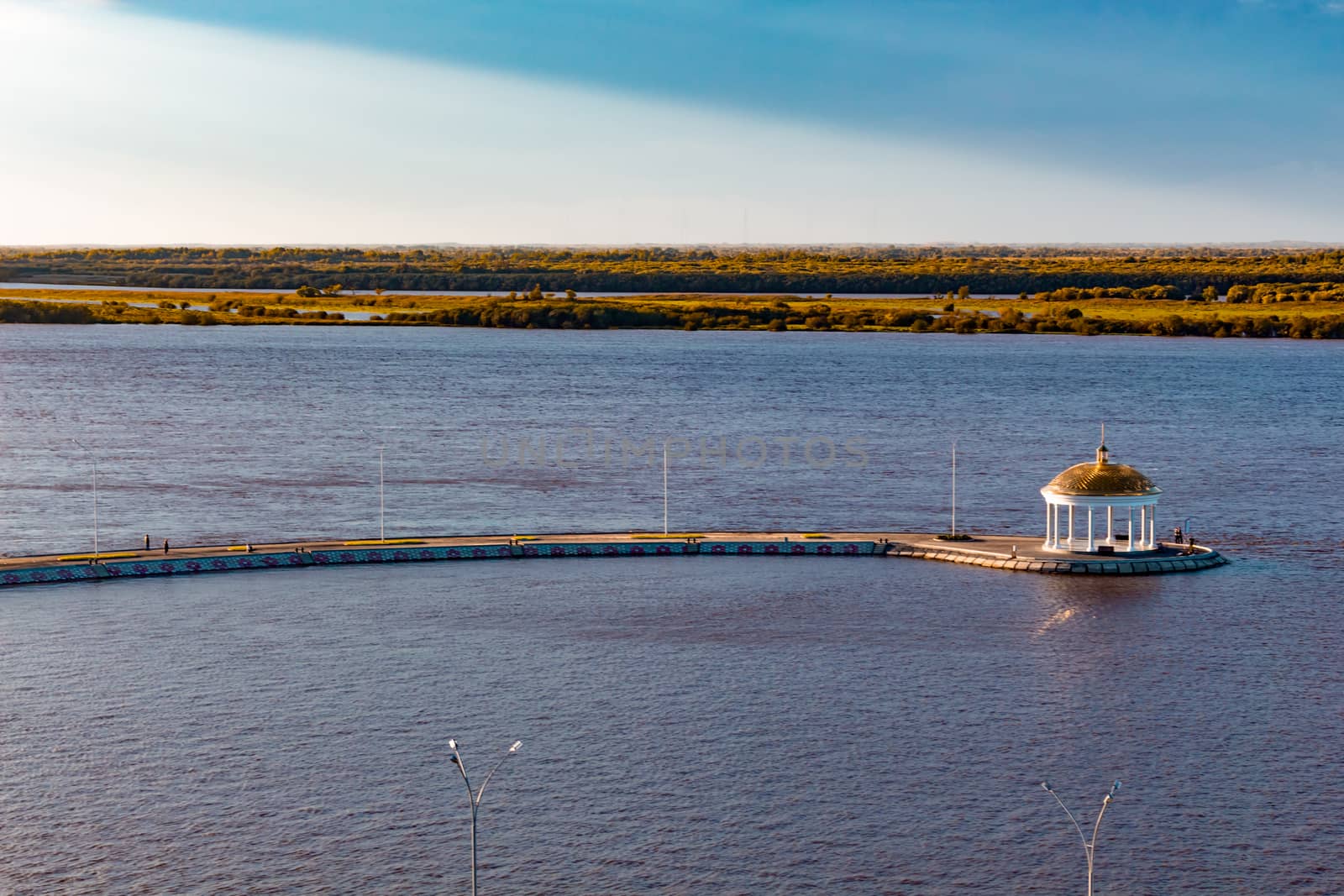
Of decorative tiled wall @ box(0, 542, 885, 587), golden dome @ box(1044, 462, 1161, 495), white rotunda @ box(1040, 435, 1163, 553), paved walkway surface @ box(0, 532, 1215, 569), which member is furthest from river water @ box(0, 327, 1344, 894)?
golden dome @ box(1044, 462, 1161, 495)

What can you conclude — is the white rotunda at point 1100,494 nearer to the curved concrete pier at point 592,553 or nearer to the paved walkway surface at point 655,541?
the paved walkway surface at point 655,541

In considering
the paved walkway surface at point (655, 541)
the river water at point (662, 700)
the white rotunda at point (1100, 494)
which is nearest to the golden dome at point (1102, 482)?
the white rotunda at point (1100, 494)

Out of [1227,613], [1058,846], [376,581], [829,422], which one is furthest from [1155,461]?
[1058,846]

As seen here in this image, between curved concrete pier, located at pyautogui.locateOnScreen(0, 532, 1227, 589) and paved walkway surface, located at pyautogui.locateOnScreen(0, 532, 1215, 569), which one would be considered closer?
curved concrete pier, located at pyautogui.locateOnScreen(0, 532, 1227, 589)

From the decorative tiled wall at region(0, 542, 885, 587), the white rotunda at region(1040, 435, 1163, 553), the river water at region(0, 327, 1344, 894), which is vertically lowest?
the river water at region(0, 327, 1344, 894)

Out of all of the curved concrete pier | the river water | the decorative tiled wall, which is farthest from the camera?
the curved concrete pier

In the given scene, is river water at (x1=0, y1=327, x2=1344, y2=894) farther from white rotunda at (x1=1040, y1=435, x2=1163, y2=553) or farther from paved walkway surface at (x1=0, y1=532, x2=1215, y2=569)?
white rotunda at (x1=1040, y1=435, x2=1163, y2=553)

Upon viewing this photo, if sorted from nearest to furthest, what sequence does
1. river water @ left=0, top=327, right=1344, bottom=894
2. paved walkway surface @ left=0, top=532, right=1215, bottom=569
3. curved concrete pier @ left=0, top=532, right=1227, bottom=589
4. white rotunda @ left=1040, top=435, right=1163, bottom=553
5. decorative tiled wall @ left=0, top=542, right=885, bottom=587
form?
river water @ left=0, top=327, right=1344, bottom=894
decorative tiled wall @ left=0, top=542, right=885, bottom=587
curved concrete pier @ left=0, top=532, right=1227, bottom=589
white rotunda @ left=1040, top=435, right=1163, bottom=553
paved walkway surface @ left=0, top=532, right=1215, bottom=569

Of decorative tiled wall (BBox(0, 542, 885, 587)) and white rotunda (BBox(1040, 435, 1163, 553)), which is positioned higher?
white rotunda (BBox(1040, 435, 1163, 553))
